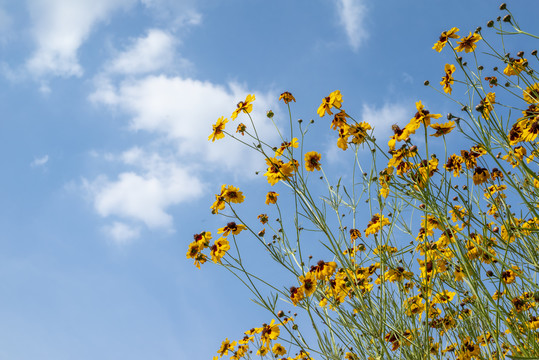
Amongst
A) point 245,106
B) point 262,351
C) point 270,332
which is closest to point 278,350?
point 262,351

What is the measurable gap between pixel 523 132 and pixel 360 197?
3.26 feet

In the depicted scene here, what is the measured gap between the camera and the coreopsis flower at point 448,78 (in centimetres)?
274

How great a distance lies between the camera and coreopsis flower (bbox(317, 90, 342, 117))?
2.06m

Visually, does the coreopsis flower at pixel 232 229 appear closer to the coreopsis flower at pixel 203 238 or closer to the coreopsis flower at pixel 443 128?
the coreopsis flower at pixel 203 238

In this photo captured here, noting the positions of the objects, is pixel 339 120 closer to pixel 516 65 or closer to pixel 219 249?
pixel 219 249

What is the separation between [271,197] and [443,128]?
1.17m

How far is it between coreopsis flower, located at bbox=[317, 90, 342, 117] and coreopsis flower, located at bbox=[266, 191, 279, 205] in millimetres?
810

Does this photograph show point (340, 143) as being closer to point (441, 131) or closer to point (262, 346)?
point (441, 131)

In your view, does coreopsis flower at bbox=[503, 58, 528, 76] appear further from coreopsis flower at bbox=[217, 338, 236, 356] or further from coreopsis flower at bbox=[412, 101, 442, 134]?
coreopsis flower at bbox=[217, 338, 236, 356]

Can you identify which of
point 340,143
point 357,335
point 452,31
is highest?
point 452,31

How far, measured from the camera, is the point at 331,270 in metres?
2.48

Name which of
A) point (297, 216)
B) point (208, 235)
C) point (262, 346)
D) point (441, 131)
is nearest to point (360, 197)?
point (297, 216)

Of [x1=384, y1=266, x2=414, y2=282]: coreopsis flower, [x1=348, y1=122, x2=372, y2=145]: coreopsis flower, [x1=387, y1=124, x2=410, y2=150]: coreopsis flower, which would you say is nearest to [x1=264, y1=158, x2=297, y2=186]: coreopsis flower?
[x1=348, y1=122, x2=372, y2=145]: coreopsis flower

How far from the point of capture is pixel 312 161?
2676mm
